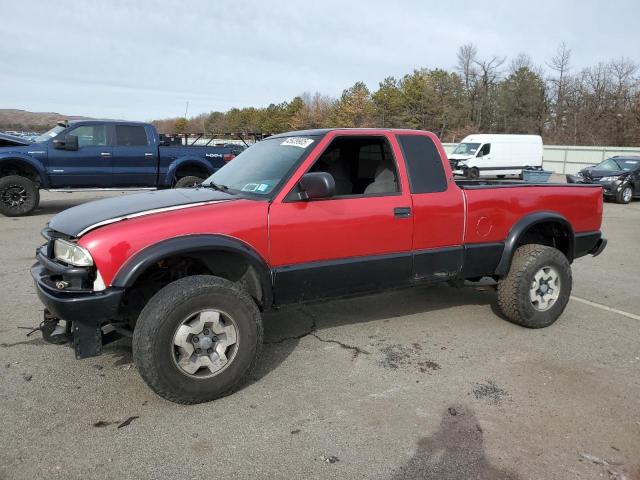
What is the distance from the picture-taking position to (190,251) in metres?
3.32

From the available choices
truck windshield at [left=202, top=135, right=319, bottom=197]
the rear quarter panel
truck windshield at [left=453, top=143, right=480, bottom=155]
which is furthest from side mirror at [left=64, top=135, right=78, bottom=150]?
truck windshield at [left=453, top=143, right=480, bottom=155]

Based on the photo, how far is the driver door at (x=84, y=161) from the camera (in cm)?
1106

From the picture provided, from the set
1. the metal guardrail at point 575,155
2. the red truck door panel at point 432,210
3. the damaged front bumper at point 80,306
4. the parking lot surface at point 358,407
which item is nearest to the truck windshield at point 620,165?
the metal guardrail at point 575,155

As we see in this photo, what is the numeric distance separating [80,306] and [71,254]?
1.24 ft

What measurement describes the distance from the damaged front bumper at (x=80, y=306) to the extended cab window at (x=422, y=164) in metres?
2.45

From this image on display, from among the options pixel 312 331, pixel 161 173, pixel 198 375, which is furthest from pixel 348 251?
pixel 161 173

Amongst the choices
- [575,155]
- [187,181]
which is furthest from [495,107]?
[187,181]

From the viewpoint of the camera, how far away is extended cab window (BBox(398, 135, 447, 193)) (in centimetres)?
431

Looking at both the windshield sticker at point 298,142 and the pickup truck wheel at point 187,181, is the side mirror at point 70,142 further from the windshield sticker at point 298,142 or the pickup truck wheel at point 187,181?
the windshield sticker at point 298,142

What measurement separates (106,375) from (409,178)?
2760mm

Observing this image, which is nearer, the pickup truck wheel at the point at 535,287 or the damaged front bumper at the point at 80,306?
the damaged front bumper at the point at 80,306

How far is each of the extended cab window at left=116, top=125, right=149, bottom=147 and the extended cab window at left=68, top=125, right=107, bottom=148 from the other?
31 cm

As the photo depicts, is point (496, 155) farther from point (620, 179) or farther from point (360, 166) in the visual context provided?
point (360, 166)

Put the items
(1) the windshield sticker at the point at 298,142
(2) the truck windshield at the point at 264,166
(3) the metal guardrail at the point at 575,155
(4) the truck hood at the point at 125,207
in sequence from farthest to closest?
(3) the metal guardrail at the point at 575,155 → (1) the windshield sticker at the point at 298,142 → (2) the truck windshield at the point at 264,166 → (4) the truck hood at the point at 125,207
